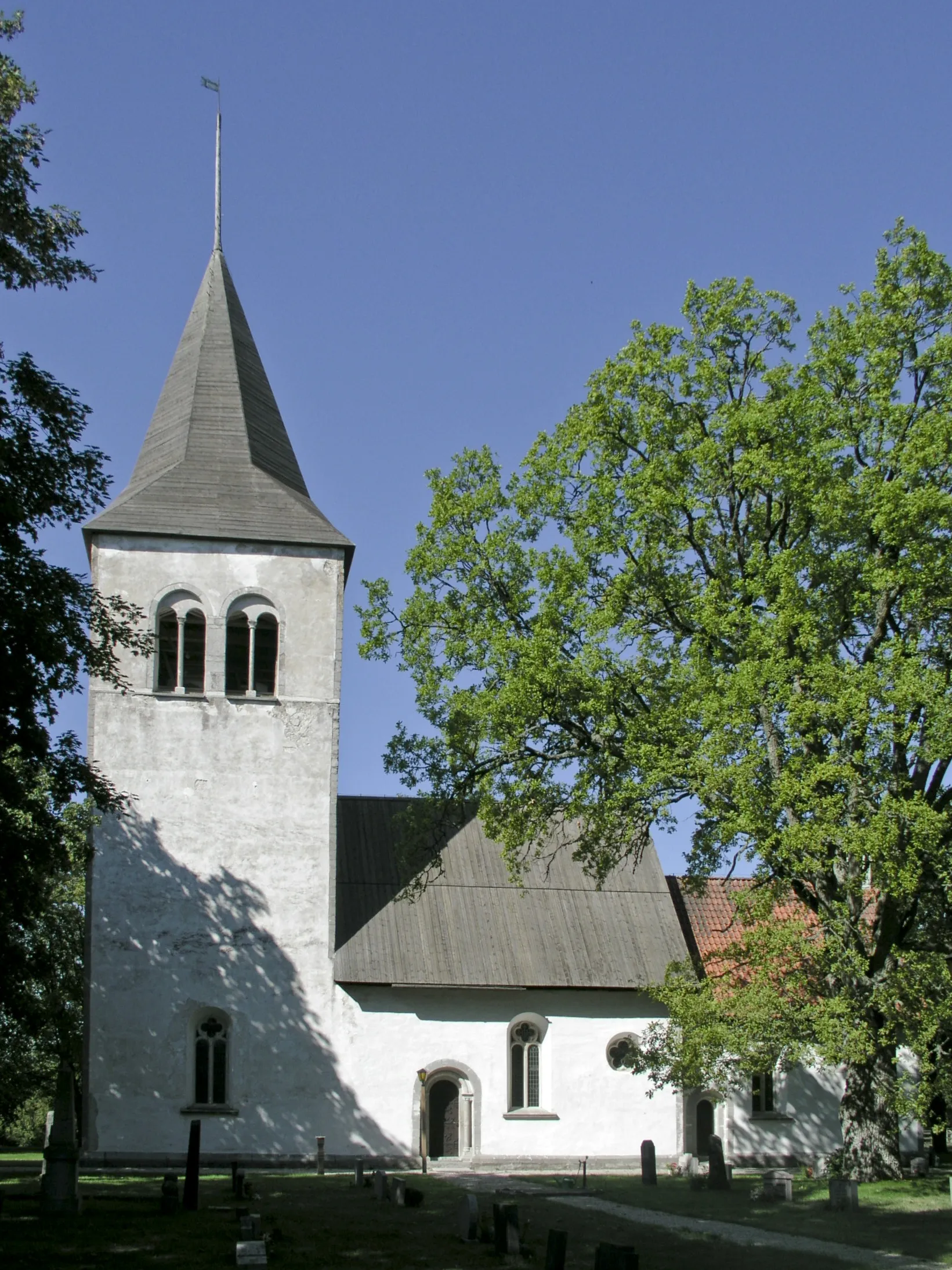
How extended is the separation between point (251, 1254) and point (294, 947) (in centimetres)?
1707

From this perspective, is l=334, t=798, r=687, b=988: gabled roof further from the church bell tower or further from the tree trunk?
the tree trunk

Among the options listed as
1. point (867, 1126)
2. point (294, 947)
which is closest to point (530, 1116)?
point (294, 947)

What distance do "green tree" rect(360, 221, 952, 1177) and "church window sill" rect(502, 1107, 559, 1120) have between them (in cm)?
704

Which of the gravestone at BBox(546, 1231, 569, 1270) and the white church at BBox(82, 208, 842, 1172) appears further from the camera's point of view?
the white church at BBox(82, 208, 842, 1172)

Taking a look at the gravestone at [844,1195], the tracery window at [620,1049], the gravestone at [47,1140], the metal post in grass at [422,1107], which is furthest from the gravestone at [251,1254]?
the tracery window at [620,1049]

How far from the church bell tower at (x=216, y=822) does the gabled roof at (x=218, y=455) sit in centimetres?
8

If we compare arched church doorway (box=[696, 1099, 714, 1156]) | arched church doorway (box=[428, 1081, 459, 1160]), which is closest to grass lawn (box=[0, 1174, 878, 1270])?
arched church doorway (box=[428, 1081, 459, 1160])

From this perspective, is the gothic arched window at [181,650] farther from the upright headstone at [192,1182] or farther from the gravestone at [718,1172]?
the gravestone at [718,1172]

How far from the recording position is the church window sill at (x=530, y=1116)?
30234mm

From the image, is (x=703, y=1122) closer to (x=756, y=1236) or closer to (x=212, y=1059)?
(x=212, y=1059)

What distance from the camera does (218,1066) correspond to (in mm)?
29516

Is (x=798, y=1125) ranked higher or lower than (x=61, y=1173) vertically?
lower

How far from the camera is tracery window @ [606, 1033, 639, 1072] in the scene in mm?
30959

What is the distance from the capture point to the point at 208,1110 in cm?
2881
